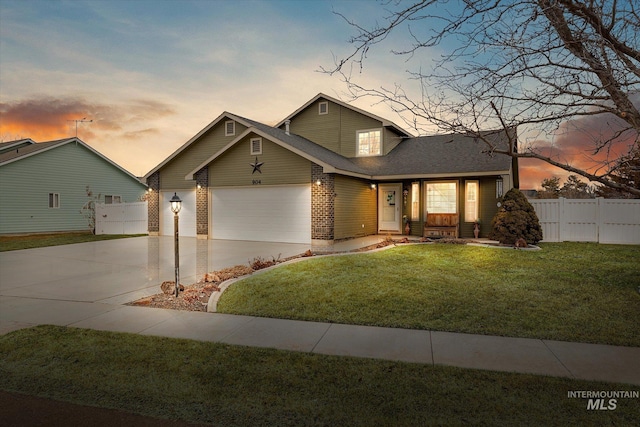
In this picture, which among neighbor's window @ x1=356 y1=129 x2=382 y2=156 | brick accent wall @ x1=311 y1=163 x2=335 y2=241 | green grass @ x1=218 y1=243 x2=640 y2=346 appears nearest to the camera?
green grass @ x1=218 y1=243 x2=640 y2=346

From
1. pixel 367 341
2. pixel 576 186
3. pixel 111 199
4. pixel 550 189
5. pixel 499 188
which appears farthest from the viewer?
pixel 550 189

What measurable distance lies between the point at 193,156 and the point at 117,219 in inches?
270

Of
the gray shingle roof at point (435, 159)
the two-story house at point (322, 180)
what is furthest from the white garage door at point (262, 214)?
the gray shingle roof at point (435, 159)

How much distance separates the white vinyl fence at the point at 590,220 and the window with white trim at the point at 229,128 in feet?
50.0

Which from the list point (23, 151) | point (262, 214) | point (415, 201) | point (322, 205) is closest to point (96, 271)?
point (262, 214)

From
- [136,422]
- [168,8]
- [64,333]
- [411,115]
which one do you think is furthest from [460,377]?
[168,8]

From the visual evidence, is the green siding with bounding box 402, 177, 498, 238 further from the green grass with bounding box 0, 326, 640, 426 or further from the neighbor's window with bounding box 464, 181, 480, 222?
the green grass with bounding box 0, 326, 640, 426

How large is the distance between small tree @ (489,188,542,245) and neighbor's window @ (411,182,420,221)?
4044 millimetres

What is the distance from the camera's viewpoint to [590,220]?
1402 centimetres

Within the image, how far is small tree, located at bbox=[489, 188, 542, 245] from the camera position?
12953 millimetres

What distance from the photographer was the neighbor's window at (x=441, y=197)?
1641 cm

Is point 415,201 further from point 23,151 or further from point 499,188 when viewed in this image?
point 23,151

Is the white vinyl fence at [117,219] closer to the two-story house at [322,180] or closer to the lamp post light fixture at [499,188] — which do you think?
the two-story house at [322,180]

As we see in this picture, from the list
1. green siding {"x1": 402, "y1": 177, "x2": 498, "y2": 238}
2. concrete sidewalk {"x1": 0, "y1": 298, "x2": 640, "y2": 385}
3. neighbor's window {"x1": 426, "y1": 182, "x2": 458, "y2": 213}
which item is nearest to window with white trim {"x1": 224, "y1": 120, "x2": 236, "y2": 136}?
neighbor's window {"x1": 426, "y1": 182, "x2": 458, "y2": 213}
